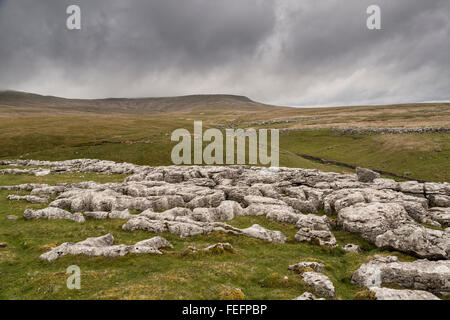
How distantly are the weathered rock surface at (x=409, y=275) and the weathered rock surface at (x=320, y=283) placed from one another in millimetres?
3764

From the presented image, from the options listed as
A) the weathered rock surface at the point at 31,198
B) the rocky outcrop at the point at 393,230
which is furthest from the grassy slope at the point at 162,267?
the weathered rock surface at the point at 31,198

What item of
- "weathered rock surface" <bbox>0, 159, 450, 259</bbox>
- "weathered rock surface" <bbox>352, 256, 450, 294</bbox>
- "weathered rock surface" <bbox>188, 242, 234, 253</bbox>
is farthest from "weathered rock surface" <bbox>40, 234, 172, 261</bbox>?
"weathered rock surface" <bbox>352, 256, 450, 294</bbox>

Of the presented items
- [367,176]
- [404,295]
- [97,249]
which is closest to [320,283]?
[404,295]

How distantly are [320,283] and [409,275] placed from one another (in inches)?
295

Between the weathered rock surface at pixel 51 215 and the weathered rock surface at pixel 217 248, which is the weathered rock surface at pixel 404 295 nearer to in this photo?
the weathered rock surface at pixel 217 248

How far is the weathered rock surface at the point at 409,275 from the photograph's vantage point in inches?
742

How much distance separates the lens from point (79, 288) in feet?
59.9

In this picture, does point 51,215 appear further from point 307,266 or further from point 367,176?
point 367,176

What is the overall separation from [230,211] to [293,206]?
11883 mm

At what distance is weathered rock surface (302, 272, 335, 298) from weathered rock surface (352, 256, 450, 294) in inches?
148

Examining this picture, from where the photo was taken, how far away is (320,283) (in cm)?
1911

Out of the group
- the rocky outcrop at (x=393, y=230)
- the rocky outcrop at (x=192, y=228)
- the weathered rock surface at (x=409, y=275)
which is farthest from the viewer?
the rocky outcrop at (x=192, y=228)
